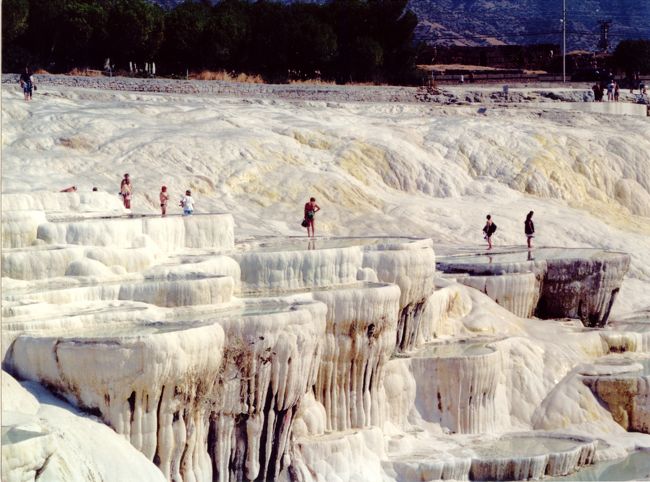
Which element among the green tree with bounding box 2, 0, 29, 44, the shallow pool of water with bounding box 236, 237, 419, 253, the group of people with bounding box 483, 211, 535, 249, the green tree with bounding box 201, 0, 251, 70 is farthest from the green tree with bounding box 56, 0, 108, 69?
the shallow pool of water with bounding box 236, 237, 419, 253

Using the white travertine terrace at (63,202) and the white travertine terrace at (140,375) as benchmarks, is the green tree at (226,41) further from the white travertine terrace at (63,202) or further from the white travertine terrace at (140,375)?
the white travertine terrace at (140,375)

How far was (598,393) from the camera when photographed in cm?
1842

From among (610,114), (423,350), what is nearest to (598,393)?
(423,350)

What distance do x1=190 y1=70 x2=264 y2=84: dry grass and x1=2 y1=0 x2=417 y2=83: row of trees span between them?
1.56 feet

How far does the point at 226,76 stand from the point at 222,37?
1613 millimetres

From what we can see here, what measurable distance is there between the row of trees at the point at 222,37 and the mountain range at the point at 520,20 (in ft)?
123

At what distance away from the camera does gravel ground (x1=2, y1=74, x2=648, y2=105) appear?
3059 centimetres

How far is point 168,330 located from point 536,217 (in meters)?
14.0

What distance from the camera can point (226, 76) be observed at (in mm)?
37656

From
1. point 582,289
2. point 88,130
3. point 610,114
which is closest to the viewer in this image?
point 582,289

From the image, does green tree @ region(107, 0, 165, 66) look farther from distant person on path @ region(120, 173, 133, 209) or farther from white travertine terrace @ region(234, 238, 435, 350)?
white travertine terrace @ region(234, 238, 435, 350)

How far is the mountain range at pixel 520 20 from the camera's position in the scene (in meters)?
85.2

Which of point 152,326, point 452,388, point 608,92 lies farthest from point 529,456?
point 608,92

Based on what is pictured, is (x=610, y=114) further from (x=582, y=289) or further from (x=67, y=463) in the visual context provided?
(x=67, y=463)
